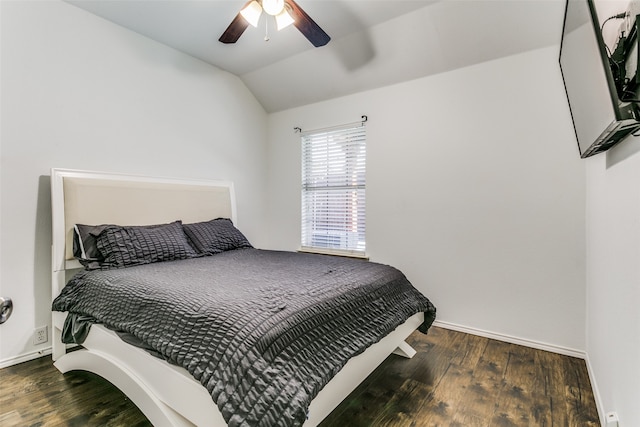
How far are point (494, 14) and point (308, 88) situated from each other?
1924mm

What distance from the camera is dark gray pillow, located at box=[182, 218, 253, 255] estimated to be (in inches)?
110

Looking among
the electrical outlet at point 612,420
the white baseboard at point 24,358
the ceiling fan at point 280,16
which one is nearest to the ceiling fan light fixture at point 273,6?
the ceiling fan at point 280,16

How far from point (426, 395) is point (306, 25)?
8.08 ft

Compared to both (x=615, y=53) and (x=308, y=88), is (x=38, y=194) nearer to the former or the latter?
(x=308, y=88)

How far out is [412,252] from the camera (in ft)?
10.1

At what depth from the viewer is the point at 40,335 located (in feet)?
7.57

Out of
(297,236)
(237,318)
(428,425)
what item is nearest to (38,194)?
(237,318)

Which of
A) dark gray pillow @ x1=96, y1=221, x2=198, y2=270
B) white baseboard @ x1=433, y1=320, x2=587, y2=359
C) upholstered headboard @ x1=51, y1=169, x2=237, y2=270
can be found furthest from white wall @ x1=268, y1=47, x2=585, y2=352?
dark gray pillow @ x1=96, y1=221, x2=198, y2=270

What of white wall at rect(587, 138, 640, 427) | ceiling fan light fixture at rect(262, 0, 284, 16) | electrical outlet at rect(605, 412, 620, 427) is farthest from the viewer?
ceiling fan light fixture at rect(262, 0, 284, 16)

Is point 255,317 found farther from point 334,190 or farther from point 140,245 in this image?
point 334,190

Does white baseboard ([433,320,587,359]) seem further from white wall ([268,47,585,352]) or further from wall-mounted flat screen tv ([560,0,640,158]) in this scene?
wall-mounted flat screen tv ([560,0,640,158])

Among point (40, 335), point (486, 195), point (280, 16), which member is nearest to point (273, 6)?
point (280, 16)

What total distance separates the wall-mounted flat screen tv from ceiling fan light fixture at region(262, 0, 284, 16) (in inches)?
59.9

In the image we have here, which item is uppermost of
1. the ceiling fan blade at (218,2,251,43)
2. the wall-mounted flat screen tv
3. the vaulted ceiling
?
the vaulted ceiling
